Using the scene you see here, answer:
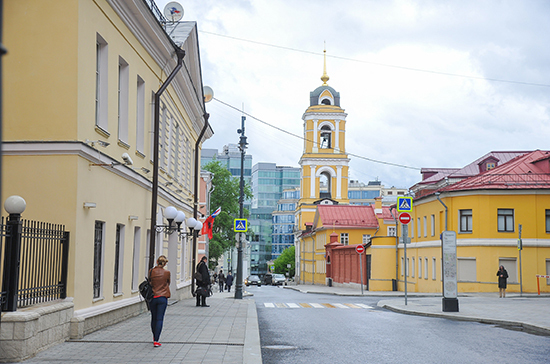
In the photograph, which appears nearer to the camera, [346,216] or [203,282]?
[203,282]

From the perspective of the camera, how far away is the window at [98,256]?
1301cm

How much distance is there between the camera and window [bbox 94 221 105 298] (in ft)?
42.7

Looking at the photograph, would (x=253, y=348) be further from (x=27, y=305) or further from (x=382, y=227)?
(x=382, y=227)

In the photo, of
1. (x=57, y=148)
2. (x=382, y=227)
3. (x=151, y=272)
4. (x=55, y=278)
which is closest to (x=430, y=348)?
(x=151, y=272)

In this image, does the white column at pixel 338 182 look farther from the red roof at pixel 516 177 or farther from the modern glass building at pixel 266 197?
the modern glass building at pixel 266 197

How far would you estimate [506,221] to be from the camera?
34188 millimetres

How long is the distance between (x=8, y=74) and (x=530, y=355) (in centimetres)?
1024

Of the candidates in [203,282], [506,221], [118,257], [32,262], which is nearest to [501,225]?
[506,221]

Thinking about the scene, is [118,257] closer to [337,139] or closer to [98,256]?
[98,256]

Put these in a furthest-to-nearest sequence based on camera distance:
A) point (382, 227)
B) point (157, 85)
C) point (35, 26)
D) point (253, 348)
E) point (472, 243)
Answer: point (382, 227)
point (472, 243)
point (157, 85)
point (35, 26)
point (253, 348)

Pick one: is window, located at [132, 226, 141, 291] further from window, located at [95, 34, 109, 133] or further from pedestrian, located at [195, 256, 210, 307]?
window, located at [95, 34, 109, 133]

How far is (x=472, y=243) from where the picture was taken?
34.4 metres

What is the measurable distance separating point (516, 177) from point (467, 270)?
5.82 meters

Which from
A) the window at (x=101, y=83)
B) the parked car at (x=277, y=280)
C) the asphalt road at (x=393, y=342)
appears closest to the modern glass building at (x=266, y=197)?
the parked car at (x=277, y=280)
